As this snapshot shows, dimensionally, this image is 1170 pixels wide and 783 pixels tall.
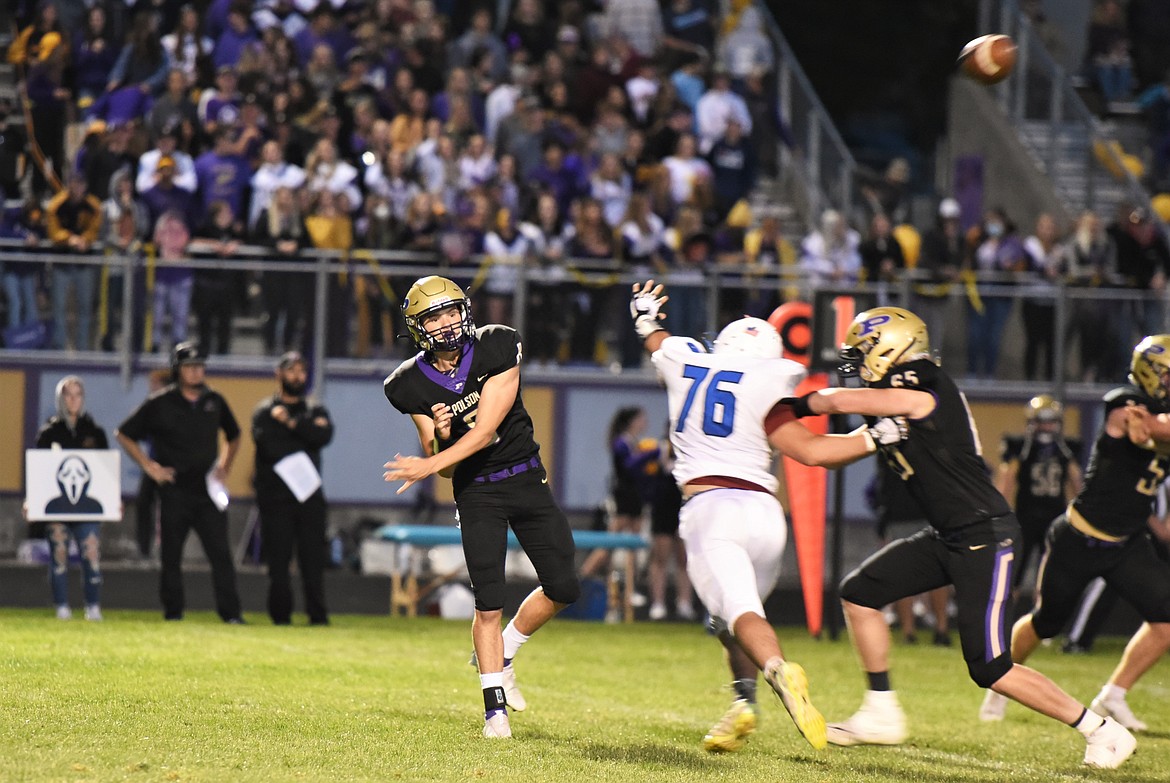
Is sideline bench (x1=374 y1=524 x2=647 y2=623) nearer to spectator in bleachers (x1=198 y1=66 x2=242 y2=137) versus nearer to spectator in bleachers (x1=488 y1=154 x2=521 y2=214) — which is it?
spectator in bleachers (x1=488 y1=154 x2=521 y2=214)

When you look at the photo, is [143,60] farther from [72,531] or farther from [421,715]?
[421,715]

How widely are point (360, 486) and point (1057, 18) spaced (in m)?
12.9

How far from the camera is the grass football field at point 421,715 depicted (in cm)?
687

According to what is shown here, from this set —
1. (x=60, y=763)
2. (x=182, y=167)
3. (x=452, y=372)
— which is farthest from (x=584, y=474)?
(x=60, y=763)

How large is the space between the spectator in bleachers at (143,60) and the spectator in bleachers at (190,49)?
0.14 meters

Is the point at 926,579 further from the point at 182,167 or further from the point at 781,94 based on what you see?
the point at 781,94

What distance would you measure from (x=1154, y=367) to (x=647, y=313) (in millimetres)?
2798

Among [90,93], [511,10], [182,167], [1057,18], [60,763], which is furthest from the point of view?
[1057,18]

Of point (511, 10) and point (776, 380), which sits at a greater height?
point (511, 10)

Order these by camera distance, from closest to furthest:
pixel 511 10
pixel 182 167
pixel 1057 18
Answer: pixel 182 167 < pixel 511 10 < pixel 1057 18

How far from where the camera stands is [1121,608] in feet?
57.7

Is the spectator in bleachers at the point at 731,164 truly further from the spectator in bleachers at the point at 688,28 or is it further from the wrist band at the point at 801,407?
the wrist band at the point at 801,407

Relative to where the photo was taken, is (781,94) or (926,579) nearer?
(926,579)

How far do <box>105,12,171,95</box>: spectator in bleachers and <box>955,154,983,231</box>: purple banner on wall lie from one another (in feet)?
32.6
